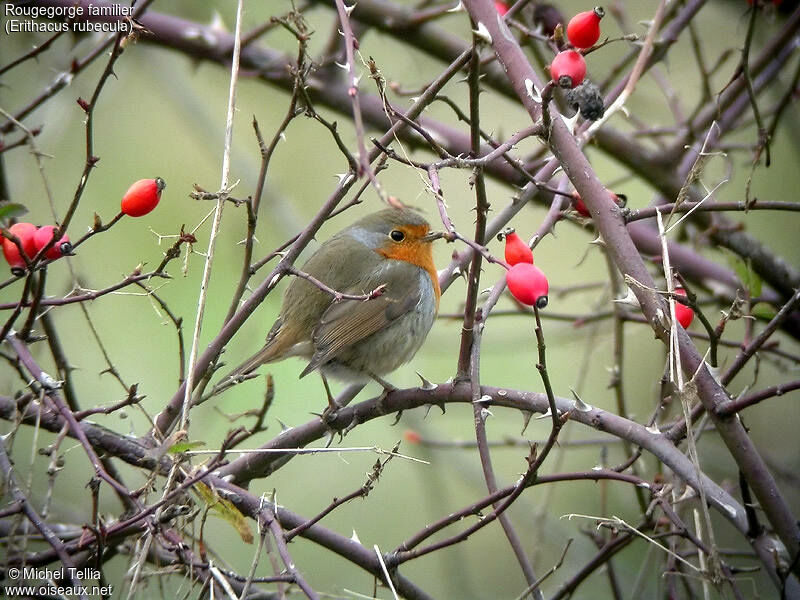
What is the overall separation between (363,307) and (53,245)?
1785 mm

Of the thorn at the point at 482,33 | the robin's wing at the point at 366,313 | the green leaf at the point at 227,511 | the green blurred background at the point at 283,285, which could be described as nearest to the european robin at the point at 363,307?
the robin's wing at the point at 366,313

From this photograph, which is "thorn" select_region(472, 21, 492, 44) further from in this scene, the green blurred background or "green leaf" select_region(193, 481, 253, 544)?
the green blurred background

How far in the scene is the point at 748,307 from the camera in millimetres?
2115

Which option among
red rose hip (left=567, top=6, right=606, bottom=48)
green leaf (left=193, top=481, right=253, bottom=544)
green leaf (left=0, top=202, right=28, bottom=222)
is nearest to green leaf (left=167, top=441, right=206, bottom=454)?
green leaf (left=193, top=481, right=253, bottom=544)

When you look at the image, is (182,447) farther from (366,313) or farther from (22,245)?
(366,313)

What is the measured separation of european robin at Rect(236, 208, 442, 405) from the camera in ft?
Answer: 11.2

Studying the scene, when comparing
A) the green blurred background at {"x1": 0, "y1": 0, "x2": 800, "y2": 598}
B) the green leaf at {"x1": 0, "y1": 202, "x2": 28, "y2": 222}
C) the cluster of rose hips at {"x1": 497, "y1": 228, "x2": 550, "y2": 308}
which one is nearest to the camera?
the cluster of rose hips at {"x1": 497, "y1": 228, "x2": 550, "y2": 308}

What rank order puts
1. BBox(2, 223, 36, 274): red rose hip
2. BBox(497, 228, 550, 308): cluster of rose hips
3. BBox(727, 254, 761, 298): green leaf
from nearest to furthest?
1. BBox(497, 228, 550, 308): cluster of rose hips
2. BBox(2, 223, 36, 274): red rose hip
3. BBox(727, 254, 761, 298): green leaf

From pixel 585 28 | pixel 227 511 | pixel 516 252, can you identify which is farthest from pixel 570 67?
pixel 227 511

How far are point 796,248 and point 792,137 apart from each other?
144cm

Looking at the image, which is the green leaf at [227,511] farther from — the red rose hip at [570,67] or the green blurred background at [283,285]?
the green blurred background at [283,285]

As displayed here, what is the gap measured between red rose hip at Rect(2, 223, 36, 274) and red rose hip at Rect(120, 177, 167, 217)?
0.73ft

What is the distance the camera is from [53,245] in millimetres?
1830

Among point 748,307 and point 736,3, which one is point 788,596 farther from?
point 736,3
